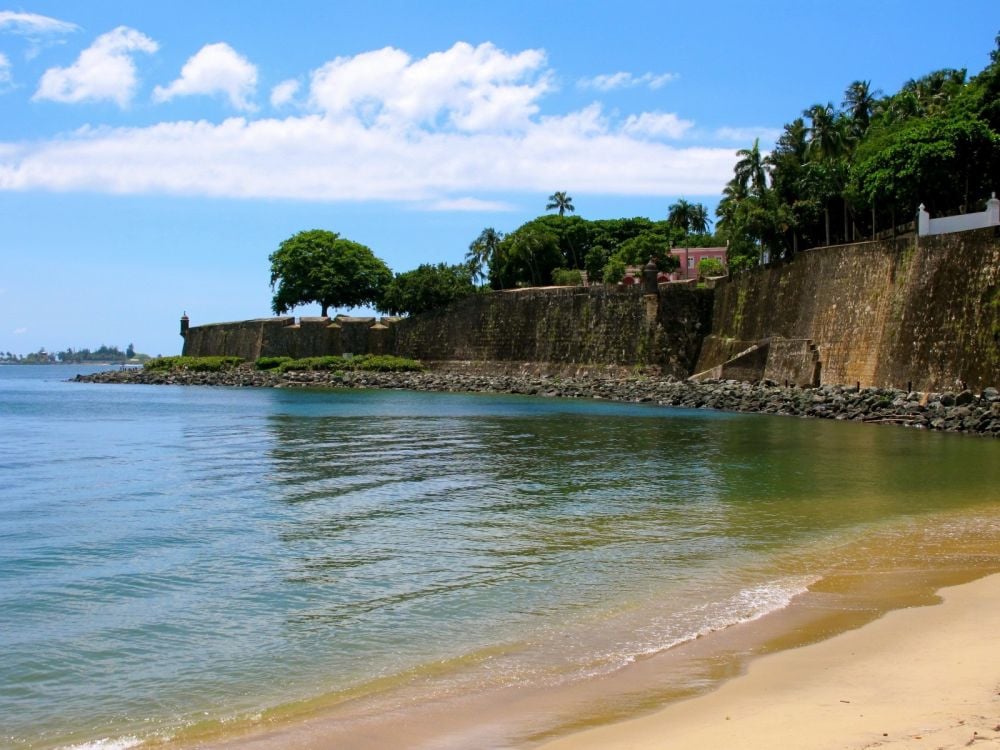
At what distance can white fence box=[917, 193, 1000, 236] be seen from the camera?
2788cm

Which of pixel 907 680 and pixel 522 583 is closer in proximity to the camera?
pixel 907 680

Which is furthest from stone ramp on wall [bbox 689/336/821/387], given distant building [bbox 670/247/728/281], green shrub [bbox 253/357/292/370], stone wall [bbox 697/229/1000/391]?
distant building [bbox 670/247/728/281]

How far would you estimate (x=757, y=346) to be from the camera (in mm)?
40438

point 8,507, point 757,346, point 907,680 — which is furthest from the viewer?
point 757,346

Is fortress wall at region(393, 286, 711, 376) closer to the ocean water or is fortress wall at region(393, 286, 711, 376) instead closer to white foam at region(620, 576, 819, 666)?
the ocean water

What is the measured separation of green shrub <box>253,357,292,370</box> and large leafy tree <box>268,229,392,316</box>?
5.75 m

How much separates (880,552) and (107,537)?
29.6 feet

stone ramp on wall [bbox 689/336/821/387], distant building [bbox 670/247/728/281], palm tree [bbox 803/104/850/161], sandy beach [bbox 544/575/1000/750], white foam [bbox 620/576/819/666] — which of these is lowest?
white foam [bbox 620/576/819/666]

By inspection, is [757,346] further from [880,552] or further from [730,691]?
[730,691]

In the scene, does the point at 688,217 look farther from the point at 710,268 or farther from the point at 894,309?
the point at 894,309

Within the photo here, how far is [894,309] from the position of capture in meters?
31.4

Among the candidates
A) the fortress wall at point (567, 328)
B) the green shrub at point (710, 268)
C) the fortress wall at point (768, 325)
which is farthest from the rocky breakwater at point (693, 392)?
the green shrub at point (710, 268)

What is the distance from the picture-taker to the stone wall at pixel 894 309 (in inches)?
1078

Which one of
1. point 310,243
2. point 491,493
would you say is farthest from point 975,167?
point 310,243
